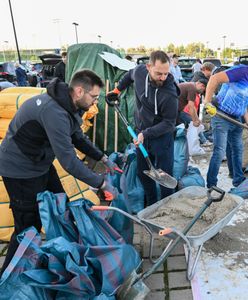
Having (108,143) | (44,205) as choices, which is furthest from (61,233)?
(108,143)

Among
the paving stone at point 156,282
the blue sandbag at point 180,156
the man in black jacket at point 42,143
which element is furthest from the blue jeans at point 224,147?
the man in black jacket at point 42,143

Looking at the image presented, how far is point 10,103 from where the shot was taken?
13.4 feet

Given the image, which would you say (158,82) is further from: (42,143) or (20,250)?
(20,250)

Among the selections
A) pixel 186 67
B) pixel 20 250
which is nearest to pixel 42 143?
pixel 20 250

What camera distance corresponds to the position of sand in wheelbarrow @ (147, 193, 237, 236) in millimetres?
2650

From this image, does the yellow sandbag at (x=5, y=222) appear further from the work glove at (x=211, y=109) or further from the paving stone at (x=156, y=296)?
the work glove at (x=211, y=109)

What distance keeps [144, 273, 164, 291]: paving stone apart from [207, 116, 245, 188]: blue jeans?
1.71 meters

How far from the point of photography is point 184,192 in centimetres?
301

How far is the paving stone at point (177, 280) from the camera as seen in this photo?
2.50m

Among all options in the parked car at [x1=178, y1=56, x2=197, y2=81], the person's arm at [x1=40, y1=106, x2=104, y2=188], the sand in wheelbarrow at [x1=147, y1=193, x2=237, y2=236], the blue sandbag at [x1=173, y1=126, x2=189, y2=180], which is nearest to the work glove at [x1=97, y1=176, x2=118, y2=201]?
the person's arm at [x1=40, y1=106, x2=104, y2=188]

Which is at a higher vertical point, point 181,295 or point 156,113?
point 156,113

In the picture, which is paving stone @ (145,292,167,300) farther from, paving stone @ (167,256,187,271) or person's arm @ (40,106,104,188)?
person's arm @ (40,106,104,188)

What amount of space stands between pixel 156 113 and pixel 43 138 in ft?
3.97

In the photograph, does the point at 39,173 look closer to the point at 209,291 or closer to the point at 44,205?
the point at 44,205
